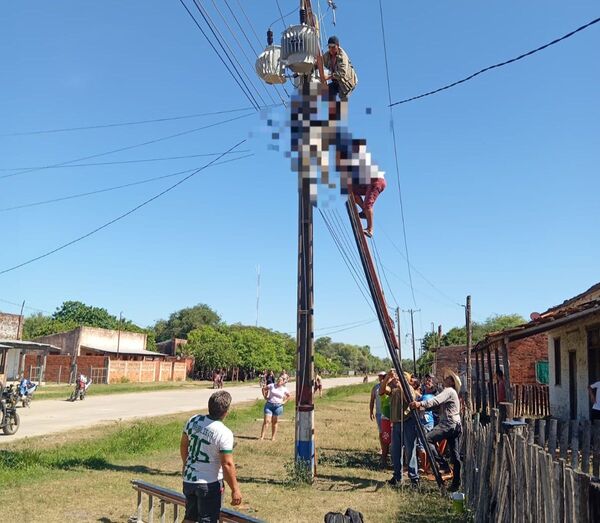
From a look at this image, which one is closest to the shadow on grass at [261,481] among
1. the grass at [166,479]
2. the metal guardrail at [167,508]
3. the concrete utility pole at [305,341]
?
the grass at [166,479]

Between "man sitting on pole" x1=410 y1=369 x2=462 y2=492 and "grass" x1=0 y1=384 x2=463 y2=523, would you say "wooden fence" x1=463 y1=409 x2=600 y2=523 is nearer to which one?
"man sitting on pole" x1=410 y1=369 x2=462 y2=492

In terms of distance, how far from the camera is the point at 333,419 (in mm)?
21531

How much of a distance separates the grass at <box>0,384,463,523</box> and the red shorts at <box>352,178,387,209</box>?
404 centimetres

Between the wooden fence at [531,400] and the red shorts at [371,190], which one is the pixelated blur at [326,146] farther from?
the wooden fence at [531,400]

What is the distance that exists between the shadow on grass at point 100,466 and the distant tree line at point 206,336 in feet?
156

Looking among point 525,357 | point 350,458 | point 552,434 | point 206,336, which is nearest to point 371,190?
point 552,434

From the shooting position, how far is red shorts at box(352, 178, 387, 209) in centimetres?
800

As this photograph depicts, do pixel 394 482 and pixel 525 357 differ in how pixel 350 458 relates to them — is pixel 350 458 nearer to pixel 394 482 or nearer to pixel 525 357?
pixel 394 482

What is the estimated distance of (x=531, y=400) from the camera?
21.2 meters

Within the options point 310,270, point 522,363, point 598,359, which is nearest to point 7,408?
point 310,270

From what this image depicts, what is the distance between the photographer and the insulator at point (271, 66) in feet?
27.9

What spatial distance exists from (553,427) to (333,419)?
15.3 meters

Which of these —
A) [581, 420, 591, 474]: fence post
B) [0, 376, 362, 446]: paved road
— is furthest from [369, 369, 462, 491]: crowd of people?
[0, 376, 362, 446]: paved road

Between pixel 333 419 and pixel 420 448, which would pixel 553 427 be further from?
pixel 333 419
